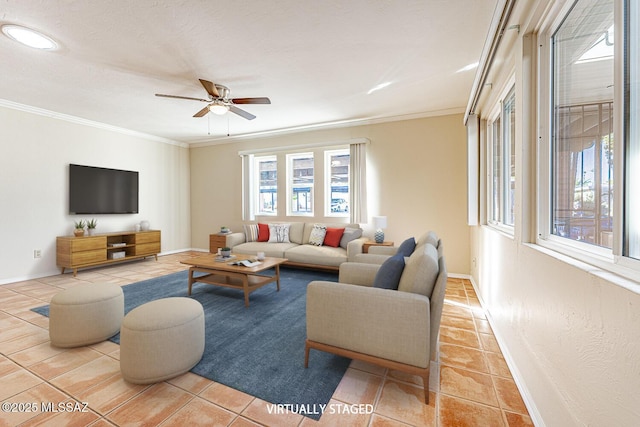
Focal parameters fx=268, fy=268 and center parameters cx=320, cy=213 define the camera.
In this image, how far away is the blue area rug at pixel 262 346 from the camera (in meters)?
1.68

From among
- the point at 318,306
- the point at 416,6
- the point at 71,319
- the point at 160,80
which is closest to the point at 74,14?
the point at 160,80

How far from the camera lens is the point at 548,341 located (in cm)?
134

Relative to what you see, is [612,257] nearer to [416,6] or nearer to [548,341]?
[548,341]

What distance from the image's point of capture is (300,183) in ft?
18.3

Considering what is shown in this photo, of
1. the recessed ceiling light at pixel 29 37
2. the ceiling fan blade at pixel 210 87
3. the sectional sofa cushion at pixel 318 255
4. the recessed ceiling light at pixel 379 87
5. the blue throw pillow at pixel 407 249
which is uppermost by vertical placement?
the recessed ceiling light at pixel 379 87

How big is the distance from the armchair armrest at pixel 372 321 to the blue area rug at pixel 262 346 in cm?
26

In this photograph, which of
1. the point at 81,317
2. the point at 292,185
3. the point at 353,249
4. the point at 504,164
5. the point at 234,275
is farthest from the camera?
the point at 292,185

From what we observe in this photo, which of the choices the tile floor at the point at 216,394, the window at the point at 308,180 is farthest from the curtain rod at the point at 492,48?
the tile floor at the point at 216,394

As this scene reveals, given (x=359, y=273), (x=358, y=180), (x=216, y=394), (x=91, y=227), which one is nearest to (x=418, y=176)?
(x=358, y=180)

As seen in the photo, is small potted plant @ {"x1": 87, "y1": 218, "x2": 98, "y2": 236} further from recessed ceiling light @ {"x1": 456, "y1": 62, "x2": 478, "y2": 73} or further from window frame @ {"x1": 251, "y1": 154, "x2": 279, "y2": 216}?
recessed ceiling light @ {"x1": 456, "y1": 62, "x2": 478, "y2": 73}

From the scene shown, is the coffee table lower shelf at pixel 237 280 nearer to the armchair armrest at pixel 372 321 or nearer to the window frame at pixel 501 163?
the armchair armrest at pixel 372 321

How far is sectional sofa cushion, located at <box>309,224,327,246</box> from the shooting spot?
4.75m

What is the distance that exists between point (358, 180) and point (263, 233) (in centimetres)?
210

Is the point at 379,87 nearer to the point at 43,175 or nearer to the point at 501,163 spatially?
the point at 501,163
